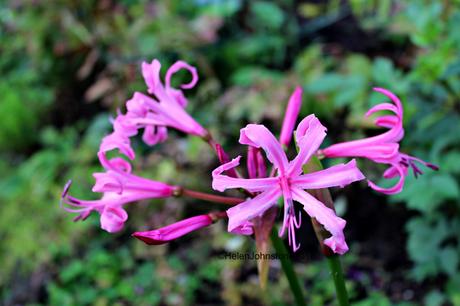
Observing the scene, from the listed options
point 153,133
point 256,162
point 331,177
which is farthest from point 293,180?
point 153,133

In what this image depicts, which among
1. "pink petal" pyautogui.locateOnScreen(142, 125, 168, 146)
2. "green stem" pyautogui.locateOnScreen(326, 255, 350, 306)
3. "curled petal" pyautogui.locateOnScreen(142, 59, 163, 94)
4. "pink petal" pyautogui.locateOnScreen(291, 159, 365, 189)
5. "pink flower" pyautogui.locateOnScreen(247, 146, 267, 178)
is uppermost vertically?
A: "curled petal" pyautogui.locateOnScreen(142, 59, 163, 94)

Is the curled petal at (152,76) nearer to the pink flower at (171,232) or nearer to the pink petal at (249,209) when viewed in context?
the pink flower at (171,232)

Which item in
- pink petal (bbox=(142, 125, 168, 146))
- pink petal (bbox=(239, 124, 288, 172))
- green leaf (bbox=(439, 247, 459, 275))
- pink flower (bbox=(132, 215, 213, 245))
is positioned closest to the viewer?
pink petal (bbox=(239, 124, 288, 172))

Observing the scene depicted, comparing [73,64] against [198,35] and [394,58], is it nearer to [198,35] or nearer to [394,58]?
[198,35]

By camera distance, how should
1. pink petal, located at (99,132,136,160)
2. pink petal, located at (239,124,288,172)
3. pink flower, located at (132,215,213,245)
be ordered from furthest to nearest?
pink petal, located at (99,132,136,160), pink flower, located at (132,215,213,245), pink petal, located at (239,124,288,172)

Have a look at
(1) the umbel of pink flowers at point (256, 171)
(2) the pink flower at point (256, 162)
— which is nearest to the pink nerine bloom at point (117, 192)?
(1) the umbel of pink flowers at point (256, 171)

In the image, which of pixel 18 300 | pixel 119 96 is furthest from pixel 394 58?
pixel 18 300

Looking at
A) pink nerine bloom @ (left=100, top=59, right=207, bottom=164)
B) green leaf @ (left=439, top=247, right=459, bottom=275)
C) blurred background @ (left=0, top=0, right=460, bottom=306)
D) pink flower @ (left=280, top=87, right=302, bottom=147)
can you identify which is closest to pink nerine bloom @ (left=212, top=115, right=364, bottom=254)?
pink flower @ (left=280, top=87, right=302, bottom=147)

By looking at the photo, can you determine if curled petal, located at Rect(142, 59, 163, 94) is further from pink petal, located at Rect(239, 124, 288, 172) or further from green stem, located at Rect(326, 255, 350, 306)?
green stem, located at Rect(326, 255, 350, 306)
